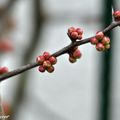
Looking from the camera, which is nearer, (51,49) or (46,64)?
(46,64)

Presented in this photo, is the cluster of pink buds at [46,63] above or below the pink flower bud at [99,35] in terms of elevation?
below

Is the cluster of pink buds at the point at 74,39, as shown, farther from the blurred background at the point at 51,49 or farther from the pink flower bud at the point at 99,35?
the blurred background at the point at 51,49

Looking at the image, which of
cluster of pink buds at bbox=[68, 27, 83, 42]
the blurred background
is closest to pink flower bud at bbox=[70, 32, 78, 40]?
cluster of pink buds at bbox=[68, 27, 83, 42]

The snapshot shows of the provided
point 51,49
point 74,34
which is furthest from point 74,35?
point 51,49

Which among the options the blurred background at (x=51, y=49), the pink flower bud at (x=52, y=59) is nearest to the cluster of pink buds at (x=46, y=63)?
the pink flower bud at (x=52, y=59)

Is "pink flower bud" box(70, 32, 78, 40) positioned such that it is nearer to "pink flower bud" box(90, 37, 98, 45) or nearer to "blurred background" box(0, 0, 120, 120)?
"pink flower bud" box(90, 37, 98, 45)

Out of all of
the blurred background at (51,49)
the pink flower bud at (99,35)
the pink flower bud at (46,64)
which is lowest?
the pink flower bud at (46,64)

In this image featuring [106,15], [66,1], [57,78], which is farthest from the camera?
[57,78]

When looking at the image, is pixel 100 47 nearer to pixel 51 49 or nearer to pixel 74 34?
pixel 74 34

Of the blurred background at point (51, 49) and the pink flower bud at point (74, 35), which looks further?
the blurred background at point (51, 49)

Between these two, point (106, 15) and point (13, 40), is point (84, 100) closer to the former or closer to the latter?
point (13, 40)

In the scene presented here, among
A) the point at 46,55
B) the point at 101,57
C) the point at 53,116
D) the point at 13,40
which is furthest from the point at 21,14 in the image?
the point at 46,55
